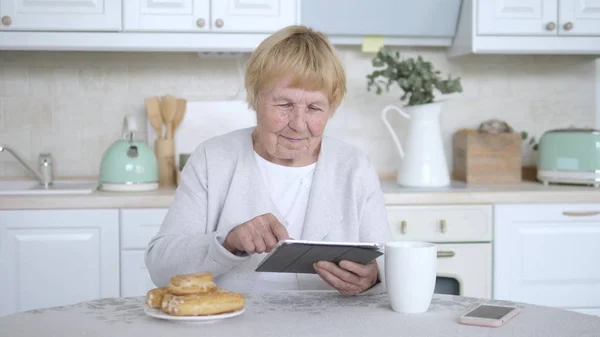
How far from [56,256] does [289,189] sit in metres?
1.24

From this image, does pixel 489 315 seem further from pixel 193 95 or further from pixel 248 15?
pixel 193 95

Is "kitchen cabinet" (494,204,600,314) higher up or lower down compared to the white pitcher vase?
lower down

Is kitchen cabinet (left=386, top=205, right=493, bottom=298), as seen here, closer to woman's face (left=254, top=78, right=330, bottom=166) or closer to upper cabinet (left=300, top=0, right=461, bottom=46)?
upper cabinet (left=300, top=0, right=461, bottom=46)

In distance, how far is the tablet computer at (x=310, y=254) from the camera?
1382 mm

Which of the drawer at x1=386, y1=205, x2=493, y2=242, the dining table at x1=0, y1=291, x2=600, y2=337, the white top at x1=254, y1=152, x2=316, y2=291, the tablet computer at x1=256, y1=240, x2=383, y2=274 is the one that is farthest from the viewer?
the drawer at x1=386, y1=205, x2=493, y2=242

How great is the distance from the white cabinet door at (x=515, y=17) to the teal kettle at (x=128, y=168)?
1.39 m

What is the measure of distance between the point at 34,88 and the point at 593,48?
2.29m

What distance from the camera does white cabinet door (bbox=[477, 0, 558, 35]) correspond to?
10.4 feet

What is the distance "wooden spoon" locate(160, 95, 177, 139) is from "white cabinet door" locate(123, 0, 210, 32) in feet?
1.05

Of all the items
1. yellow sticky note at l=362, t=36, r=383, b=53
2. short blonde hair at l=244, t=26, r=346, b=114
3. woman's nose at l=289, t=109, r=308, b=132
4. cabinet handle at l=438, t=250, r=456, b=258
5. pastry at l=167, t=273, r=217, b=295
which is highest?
yellow sticky note at l=362, t=36, r=383, b=53

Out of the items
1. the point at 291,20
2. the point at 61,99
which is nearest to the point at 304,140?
the point at 291,20

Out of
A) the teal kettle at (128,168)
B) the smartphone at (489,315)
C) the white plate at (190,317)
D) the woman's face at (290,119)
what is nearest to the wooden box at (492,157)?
the teal kettle at (128,168)

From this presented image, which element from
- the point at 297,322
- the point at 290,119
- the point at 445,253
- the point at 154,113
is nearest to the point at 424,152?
the point at 445,253

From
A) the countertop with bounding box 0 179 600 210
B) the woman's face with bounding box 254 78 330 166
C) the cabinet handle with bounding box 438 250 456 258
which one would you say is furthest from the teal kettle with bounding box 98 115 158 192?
the woman's face with bounding box 254 78 330 166
